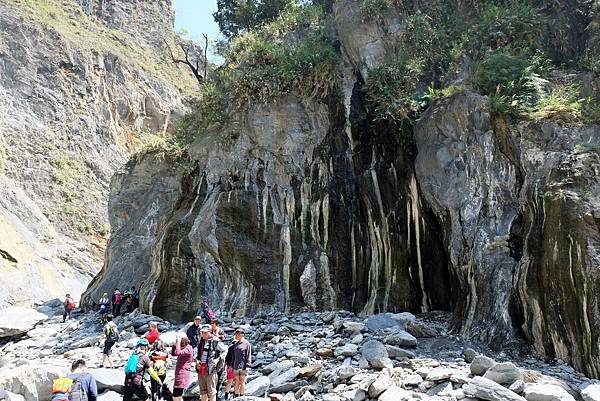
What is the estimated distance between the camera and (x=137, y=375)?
28.1 feet

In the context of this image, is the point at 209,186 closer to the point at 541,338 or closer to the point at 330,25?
the point at 330,25

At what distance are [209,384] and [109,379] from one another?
287 cm

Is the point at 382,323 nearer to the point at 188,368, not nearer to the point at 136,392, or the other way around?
the point at 188,368

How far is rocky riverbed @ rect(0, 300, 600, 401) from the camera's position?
870 centimetres

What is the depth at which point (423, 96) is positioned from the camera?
56.0 ft

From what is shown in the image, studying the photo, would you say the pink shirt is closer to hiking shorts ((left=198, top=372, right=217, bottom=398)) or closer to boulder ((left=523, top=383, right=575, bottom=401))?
hiking shorts ((left=198, top=372, right=217, bottom=398))

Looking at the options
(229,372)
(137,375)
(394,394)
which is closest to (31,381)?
(137,375)

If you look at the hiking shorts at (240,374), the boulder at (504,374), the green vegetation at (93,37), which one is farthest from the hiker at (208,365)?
the green vegetation at (93,37)

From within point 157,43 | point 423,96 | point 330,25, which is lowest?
point 423,96

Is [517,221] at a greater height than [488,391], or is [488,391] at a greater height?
[517,221]

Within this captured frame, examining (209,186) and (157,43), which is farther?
(157,43)

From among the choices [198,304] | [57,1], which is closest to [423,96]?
[198,304]

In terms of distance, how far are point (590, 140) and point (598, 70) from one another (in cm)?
432

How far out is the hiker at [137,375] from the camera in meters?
8.51
